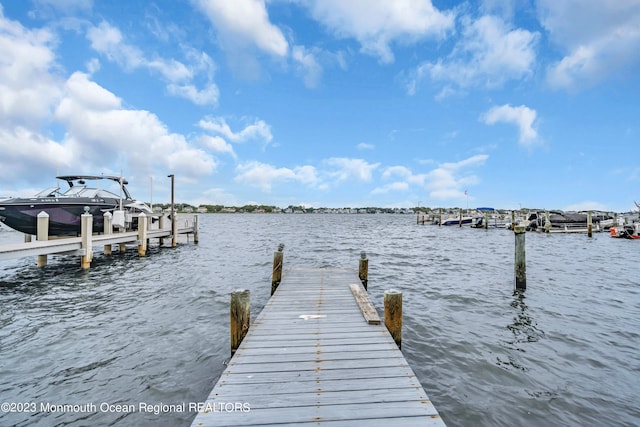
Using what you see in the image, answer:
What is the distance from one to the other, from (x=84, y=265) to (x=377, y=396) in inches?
637

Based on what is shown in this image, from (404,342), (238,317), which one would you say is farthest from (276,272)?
(404,342)

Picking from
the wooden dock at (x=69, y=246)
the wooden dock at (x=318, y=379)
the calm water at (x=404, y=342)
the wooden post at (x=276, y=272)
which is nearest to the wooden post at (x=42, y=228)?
the wooden dock at (x=69, y=246)

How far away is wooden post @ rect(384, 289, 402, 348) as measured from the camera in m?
5.79

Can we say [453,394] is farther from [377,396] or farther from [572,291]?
[572,291]

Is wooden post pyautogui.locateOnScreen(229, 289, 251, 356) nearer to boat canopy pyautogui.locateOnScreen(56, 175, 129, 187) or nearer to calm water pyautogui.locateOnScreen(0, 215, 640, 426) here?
calm water pyautogui.locateOnScreen(0, 215, 640, 426)

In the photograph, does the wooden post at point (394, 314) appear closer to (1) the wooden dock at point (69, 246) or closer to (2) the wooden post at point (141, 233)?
(1) the wooden dock at point (69, 246)

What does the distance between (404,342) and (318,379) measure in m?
3.99

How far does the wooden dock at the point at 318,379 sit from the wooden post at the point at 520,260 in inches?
354

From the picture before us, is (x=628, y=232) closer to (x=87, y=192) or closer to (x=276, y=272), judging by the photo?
(x=276, y=272)

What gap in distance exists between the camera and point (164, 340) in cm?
736

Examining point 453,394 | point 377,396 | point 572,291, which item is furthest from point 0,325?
point 572,291

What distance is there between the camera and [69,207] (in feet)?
56.7

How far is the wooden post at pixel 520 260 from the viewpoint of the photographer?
12219mm

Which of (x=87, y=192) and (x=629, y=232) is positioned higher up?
(x=87, y=192)
